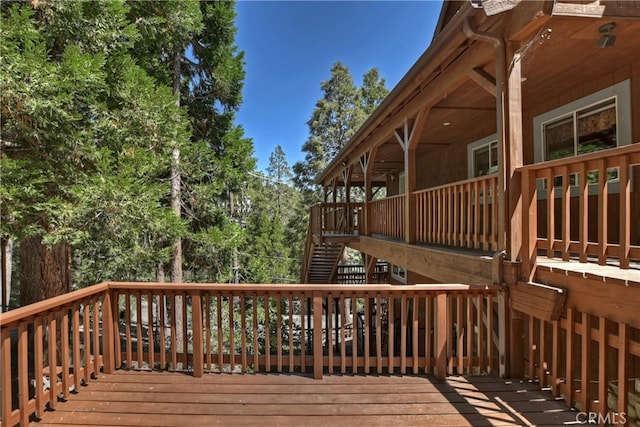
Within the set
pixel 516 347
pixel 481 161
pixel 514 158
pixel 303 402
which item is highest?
pixel 481 161

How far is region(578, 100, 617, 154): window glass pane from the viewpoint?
425 centimetres

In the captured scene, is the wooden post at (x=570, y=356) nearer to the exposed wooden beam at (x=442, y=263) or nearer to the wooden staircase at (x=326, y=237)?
the exposed wooden beam at (x=442, y=263)

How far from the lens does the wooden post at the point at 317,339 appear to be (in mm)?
3223

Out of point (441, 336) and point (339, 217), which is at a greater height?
point (339, 217)

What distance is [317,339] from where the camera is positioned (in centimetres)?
328

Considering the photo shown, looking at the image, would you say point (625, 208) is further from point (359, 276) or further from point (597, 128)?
point (359, 276)

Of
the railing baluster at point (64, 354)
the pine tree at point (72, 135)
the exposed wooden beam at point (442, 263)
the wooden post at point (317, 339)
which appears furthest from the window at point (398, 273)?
the railing baluster at point (64, 354)

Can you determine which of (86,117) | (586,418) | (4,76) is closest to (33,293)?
(86,117)

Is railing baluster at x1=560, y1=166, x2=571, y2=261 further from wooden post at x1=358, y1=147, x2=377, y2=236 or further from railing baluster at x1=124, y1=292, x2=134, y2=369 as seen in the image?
wooden post at x1=358, y1=147, x2=377, y2=236

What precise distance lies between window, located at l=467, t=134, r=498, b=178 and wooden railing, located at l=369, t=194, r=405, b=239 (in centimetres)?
200

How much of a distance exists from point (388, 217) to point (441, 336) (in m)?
4.27

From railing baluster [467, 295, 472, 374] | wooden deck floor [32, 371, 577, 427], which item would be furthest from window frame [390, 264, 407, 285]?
wooden deck floor [32, 371, 577, 427]

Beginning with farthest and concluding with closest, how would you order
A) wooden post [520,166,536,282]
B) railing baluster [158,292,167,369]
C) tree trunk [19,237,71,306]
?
tree trunk [19,237,71,306] → railing baluster [158,292,167,369] → wooden post [520,166,536,282]

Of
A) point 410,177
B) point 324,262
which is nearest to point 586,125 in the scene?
point 410,177
